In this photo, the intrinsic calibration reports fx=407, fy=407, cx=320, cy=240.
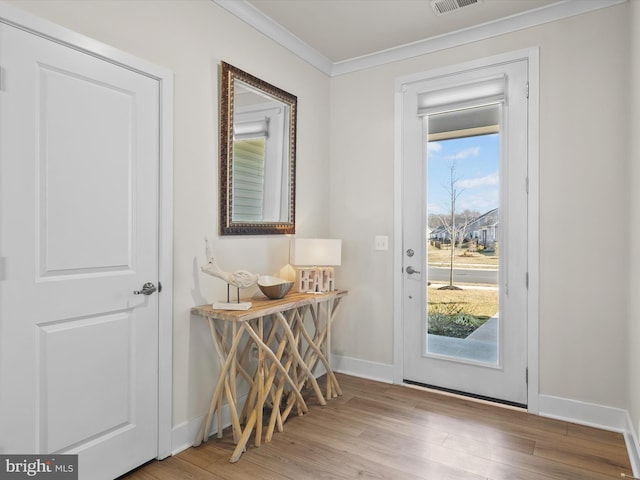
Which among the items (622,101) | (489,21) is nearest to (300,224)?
(489,21)

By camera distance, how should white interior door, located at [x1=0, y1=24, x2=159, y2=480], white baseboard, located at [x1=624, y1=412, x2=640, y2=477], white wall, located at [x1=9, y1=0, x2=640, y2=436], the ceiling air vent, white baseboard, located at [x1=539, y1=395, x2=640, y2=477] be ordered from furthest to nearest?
the ceiling air vent, white baseboard, located at [x1=539, y1=395, x2=640, y2=477], white wall, located at [x1=9, y1=0, x2=640, y2=436], white baseboard, located at [x1=624, y1=412, x2=640, y2=477], white interior door, located at [x1=0, y1=24, x2=159, y2=480]

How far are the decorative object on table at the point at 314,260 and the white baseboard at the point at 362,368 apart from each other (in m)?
0.82

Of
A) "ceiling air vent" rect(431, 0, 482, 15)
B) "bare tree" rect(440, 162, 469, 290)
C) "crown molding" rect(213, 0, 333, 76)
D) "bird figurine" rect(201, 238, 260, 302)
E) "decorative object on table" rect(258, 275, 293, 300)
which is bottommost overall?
A: "decorative object on table" rect(258, 275, 293, 300)

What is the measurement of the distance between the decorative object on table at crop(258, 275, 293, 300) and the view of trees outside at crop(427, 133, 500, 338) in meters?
1.21

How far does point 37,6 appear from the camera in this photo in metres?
1.65

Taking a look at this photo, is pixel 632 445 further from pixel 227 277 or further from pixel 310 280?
pixel 227 277

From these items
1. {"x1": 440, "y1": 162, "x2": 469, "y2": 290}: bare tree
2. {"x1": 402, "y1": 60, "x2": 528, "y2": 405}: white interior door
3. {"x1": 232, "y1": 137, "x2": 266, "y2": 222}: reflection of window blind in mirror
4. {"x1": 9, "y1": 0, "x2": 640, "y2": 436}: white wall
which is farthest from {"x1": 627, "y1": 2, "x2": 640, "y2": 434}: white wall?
{"x1": 232, "y1": 137, "x2": 266, "y2": 222}: reflection of window blind in mirror

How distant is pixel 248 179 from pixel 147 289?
3.30 ft

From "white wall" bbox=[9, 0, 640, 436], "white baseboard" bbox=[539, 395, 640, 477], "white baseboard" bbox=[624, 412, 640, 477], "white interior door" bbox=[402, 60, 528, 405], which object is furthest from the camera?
"white interior door" bbox=[402, 60, 528, 405]

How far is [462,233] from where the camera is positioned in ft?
9.97

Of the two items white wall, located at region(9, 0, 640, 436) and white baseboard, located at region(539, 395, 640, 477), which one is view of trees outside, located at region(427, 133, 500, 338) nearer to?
white wall, located at region(9, 0, 640, 436)

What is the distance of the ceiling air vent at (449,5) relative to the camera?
260 centimetres

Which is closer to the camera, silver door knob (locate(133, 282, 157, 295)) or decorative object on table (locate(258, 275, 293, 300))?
silver door knob (locate(133, 282, 157, 295))

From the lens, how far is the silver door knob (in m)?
2.06
